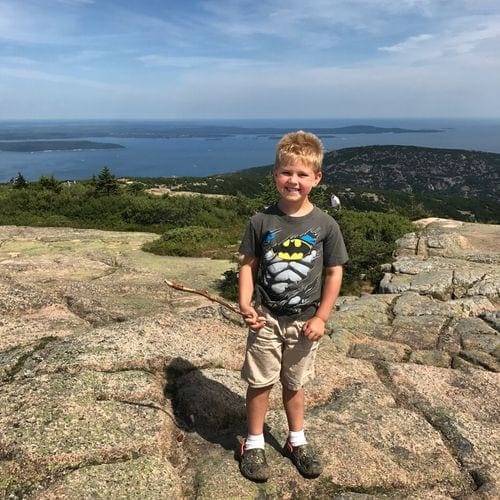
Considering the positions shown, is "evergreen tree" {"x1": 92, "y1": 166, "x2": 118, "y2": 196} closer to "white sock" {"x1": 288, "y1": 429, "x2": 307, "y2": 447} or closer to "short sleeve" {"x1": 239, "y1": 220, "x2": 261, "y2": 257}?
"short sleeve" {"x1": 239, "y1": 220, "x2": 261, "y2": 257}

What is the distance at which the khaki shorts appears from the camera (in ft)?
11.3

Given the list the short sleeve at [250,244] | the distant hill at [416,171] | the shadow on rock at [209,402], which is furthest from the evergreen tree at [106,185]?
the distant hill at [416,171]

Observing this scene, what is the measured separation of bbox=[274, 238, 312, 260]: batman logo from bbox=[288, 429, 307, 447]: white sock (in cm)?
140

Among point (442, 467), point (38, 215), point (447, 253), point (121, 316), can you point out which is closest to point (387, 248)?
point (447, 253)

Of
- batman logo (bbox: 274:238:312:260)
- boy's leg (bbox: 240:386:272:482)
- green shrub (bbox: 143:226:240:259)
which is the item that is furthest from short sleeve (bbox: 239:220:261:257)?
green shrub (bbox: 143:226:240:259)

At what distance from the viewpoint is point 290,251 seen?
132 inches

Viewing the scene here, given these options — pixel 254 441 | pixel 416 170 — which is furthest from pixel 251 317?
pixel 416 170

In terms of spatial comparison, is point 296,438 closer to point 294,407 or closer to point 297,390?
point 294,407

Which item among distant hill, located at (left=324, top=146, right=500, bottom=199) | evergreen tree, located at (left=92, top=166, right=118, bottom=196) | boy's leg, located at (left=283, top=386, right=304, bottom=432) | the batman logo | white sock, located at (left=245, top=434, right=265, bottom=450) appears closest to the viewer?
the batman logo

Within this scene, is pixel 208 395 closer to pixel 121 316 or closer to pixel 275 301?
pixel 275 301

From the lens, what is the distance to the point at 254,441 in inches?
139

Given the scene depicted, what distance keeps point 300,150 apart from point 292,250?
2.36ft

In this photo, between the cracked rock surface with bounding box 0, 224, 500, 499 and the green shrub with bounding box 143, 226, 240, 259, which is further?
the green shrub with bounding box 143, 226, 240, 259

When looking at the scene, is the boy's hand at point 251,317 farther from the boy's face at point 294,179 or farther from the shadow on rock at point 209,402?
the shadow on rock at point 209,402
